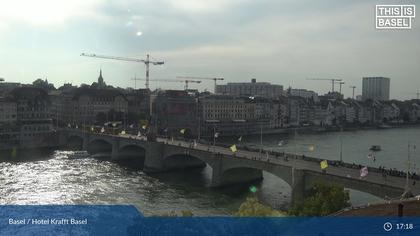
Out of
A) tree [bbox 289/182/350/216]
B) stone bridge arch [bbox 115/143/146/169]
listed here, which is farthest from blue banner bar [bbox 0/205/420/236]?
stone bridge arch [bbox 115/143/146/169]

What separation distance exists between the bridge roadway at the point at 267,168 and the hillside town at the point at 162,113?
34.2 feet

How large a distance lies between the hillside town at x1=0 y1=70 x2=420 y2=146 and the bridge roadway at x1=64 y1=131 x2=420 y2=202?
1042cm

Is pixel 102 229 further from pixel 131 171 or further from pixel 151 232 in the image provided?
pixel 131 171

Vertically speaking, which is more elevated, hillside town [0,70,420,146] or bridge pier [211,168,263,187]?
hillside town [0,70,420,146]

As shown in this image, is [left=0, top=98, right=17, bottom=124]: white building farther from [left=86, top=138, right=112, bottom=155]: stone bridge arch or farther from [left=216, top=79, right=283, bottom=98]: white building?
[left=216, top=79, right=283, bottom=98]: white building

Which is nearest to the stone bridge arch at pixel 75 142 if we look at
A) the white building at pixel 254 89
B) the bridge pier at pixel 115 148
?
the bridge pier at pixel 115 148

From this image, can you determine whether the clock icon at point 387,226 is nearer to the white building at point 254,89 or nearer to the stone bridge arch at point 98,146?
the stone bridge arch at point 98,146

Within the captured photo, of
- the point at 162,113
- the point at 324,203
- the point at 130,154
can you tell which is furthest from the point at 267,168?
the point at 162,113

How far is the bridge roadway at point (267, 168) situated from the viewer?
58.9 ft

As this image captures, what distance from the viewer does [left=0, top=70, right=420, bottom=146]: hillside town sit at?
47725mm

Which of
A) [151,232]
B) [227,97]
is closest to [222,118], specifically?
[227,97]

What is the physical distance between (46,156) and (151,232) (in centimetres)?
2734

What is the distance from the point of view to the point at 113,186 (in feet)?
79.3

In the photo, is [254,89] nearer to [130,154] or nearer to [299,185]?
[130,154]
